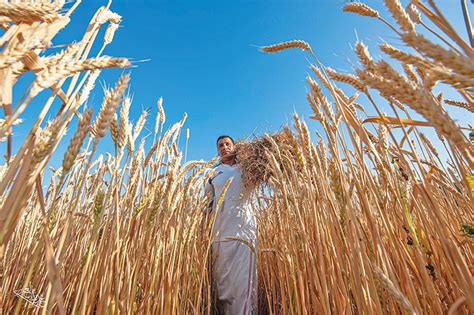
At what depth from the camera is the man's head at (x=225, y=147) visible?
2799mm

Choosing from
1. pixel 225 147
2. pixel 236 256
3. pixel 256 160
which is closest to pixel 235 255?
pixel 236 256

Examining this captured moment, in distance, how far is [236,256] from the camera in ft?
7.02

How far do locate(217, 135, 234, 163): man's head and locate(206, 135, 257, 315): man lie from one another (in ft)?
1.04

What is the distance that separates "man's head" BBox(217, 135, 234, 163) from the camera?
2.80 m

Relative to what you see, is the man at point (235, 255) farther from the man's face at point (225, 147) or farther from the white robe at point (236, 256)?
the man's face at point (225, 147)

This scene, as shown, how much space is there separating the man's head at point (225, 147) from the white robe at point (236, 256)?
0.38 m

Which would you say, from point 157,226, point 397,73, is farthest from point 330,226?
point 157,226

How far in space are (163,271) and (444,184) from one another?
112cm
